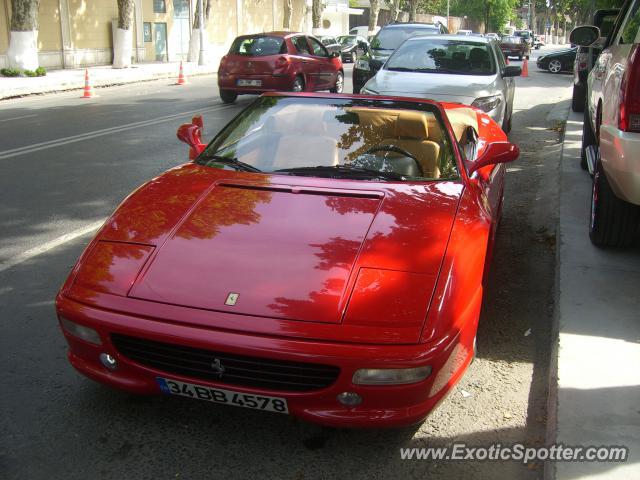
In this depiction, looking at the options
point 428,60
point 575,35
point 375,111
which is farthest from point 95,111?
point 375,111

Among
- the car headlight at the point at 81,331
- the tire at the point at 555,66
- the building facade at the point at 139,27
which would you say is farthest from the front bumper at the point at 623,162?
the tire at the point at 555,66

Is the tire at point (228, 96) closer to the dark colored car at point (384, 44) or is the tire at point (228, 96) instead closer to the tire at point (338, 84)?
the dark colored car at point (384, 44)

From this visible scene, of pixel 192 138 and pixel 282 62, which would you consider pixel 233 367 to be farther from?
pixel 282 62

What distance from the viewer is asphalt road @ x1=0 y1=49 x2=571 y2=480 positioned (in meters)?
2.88

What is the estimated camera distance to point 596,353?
3619 millimetres

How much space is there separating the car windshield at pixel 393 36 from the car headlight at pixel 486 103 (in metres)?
7.07

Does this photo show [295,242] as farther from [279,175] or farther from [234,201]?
[279,175]

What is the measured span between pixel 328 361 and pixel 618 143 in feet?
8.34

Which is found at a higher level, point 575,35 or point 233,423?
point 575,35

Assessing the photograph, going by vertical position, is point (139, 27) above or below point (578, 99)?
above

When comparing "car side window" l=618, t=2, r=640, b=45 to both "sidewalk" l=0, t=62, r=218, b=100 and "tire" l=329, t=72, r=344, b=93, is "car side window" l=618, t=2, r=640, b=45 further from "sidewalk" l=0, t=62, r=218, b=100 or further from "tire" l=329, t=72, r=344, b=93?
"sidewalk" l=0, t=62, r=218, b=100

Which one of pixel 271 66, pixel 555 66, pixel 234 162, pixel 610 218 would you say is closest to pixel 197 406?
pixel 234 162

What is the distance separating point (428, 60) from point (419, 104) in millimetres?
6251

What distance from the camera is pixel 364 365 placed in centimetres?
264
